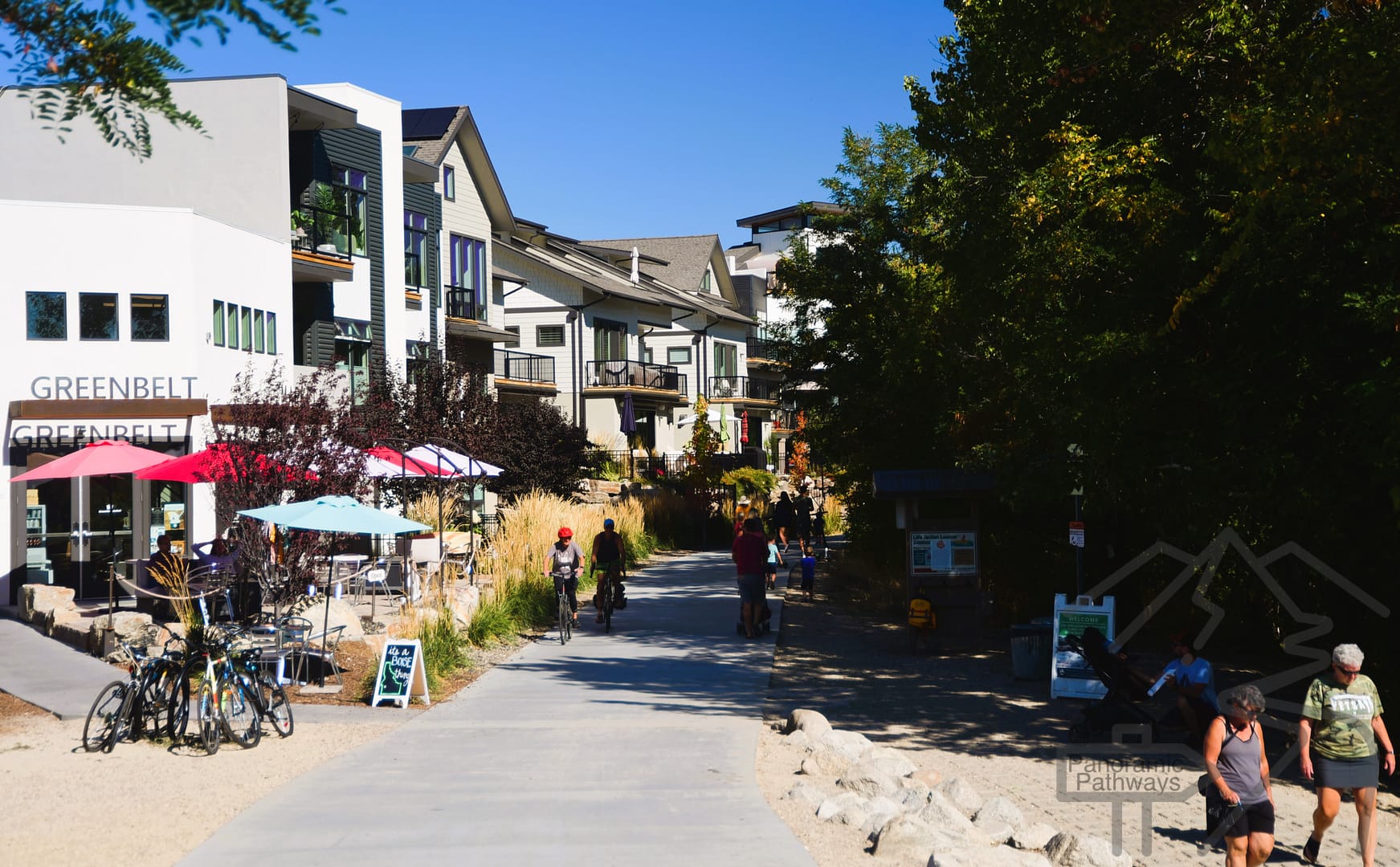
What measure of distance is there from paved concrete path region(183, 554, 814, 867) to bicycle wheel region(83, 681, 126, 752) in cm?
215

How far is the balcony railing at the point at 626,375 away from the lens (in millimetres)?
54844

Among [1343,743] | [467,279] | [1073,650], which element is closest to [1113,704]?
[1073,650]

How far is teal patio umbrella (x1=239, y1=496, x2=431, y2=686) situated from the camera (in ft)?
47.1

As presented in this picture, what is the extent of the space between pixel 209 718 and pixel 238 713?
33 cm

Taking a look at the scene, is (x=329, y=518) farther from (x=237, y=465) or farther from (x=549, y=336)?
(x=549, y=336)

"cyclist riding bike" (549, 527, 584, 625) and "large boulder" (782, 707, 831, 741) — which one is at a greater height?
"cyclist riding bike" (549, 527, 584, 625)

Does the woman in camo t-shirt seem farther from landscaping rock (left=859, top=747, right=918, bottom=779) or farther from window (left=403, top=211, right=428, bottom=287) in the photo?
window (left=403, top=211, right=428, bottom=287)

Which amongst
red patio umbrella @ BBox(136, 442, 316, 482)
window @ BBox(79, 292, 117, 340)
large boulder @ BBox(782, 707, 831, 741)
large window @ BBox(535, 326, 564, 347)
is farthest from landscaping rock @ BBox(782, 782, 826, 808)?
large window @ BBox(535, 326, 564, 347)

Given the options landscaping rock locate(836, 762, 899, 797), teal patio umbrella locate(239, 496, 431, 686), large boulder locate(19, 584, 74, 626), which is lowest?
landscaping rock locate(836, 762, 899, 797)

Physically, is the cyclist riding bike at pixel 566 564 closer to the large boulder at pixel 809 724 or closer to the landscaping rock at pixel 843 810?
the large boulder at pixel 809 724

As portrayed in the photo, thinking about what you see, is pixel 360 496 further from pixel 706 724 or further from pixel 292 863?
pixel 292 863

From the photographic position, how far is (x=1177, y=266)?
12664 mm

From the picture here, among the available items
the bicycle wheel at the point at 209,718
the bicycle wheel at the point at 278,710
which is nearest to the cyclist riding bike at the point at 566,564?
the bicycle wheel at the point at 278,710

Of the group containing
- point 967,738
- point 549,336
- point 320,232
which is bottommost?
point 967,738
